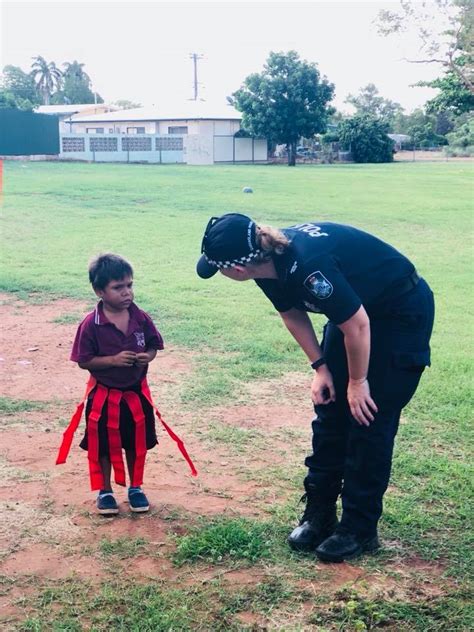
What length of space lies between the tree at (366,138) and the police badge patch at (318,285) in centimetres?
5260

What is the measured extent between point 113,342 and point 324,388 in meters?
1.01

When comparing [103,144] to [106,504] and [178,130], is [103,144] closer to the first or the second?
[178,130]

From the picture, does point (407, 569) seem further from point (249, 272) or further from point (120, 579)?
point (249, 272)

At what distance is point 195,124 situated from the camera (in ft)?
168

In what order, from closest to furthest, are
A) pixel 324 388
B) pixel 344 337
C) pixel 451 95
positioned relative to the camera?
pixel 344 337, pixel 324 388, pixel 451 95

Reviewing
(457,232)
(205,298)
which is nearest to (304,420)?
(205,298)

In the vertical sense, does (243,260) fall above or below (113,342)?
above

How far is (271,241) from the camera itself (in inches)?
121

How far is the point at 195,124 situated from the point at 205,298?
144 ft

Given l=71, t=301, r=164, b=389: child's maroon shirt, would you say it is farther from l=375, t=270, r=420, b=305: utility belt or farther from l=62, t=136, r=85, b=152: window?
l=62, t=136, r=85, b=152: window

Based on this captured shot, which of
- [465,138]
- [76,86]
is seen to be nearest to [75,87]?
[76,86]

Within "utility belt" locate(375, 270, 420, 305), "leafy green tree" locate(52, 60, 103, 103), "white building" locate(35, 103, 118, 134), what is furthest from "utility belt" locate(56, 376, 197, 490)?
"leafy green tree" locate(52, 60, 103, 103)

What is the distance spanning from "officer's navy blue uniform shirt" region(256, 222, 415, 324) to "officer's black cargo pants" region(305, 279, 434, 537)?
122mm

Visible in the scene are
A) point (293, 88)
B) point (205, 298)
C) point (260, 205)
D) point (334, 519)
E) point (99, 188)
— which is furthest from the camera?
point (293, 88)
